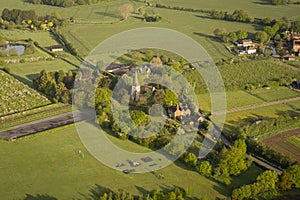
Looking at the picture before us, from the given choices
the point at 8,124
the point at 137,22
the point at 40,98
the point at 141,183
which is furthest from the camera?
the point at 137,22

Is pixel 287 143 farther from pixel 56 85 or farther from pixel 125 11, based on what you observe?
pixel 125 11

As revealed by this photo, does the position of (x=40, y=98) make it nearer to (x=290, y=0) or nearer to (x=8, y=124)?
(x=8, y=124)

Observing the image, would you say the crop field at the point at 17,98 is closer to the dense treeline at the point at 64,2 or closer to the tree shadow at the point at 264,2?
the dense treeline at the point at 64,2

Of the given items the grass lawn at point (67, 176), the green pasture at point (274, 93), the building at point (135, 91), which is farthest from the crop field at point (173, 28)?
the grass lawn at point (67, 176)

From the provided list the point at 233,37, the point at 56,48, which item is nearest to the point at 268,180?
the point at 233,37

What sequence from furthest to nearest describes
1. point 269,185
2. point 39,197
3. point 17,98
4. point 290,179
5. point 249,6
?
point 249,6 < point 17,98 < point 290,179 < point 269,185 < point 39,197

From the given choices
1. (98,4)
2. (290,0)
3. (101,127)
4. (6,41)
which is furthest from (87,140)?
(290,0)
